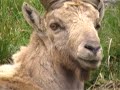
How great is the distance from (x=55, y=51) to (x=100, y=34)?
150 inches

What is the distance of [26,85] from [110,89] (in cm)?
282

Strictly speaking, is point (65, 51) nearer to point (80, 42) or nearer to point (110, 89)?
point (80, 42)

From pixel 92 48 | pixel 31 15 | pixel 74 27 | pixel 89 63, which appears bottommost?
pixel 89 63

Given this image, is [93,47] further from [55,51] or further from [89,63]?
[55,51]

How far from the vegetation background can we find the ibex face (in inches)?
100

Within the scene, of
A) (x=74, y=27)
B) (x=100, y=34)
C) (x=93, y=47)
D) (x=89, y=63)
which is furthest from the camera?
(x=100, y=34)

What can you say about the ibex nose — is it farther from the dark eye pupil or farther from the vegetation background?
the vegetation background

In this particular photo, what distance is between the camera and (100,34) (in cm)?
1264

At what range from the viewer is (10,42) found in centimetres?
1210

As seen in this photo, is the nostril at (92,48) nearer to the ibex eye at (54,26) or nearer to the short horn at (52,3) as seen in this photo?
the ibex eye at (54,26)

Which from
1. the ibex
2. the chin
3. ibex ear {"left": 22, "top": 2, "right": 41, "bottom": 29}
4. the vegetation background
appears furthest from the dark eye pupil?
Answer: the vegetation background

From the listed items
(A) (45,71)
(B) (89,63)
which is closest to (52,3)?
(A) (45,71)

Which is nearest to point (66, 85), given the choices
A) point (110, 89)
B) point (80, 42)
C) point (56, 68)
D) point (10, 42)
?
point (56, 68)

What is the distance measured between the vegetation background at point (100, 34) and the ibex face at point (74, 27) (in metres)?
2.55
